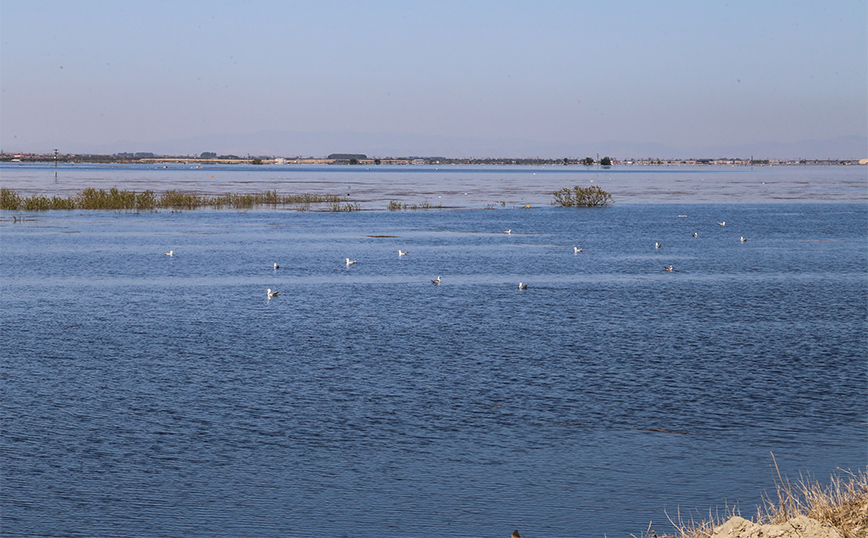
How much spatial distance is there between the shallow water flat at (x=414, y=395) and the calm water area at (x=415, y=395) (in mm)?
76

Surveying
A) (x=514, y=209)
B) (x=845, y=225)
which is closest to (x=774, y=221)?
(x=845, y=225)

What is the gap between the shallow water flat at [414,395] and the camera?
1477 cm

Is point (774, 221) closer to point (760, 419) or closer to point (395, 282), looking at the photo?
point (395, 282)

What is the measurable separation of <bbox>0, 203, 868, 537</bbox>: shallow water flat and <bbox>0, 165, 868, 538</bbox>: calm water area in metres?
0.08

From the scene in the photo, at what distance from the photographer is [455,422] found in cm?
1886

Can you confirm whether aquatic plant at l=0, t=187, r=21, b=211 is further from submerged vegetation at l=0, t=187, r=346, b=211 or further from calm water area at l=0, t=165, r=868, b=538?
calm water area at l=0, t=165, r=868, b=538

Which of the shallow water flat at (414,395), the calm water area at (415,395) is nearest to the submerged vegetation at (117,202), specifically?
the calm water area at (415,395)

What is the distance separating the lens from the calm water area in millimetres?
14734

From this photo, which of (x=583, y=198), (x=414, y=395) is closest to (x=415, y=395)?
(x=414, y=395)

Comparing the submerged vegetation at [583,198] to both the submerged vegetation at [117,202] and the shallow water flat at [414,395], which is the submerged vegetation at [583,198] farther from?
the shallow water flat at [414,395]

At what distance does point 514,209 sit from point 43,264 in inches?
2254

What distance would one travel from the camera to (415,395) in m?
20.8

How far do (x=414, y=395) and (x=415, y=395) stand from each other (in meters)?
0.02

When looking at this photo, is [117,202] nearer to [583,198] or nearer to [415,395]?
[583,198]
